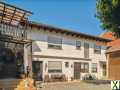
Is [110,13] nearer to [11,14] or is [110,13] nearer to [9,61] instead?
[11,14]

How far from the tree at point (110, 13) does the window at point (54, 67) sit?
1406 centimetres

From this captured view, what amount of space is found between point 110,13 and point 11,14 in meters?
7.50

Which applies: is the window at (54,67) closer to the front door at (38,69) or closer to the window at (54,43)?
the front door at (38,69)

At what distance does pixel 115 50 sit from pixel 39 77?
11.3 m

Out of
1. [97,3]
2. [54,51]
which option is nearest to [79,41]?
[54,51]

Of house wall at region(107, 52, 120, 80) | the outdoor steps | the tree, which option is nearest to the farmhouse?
house wall at region(107, 52, 120, 80)

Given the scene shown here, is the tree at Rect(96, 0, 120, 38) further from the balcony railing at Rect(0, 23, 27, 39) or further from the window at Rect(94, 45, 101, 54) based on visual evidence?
the window at Rect(94, 45, 101, 54)

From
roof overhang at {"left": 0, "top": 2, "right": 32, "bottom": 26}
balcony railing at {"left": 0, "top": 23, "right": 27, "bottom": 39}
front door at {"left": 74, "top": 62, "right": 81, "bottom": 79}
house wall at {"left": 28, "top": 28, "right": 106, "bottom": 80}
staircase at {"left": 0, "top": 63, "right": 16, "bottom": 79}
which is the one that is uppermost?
roof overhang at {"left": 0, "top": 2, "right": 32, "bottom": 26}

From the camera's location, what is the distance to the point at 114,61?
3512 cm

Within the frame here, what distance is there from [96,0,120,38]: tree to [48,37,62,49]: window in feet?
45.4

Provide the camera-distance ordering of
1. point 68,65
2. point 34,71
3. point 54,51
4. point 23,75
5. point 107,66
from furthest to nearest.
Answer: point 107,66 → point 68,65 → point 54,51 → point 34,71 → point 23,75

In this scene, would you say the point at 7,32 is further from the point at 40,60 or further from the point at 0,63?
the point at 40,60

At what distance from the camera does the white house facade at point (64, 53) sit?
1119 inches

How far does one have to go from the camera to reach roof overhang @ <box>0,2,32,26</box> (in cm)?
1850
